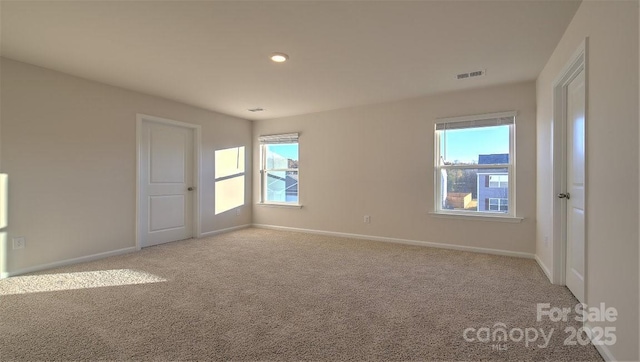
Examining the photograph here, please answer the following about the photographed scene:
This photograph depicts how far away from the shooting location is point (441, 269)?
3377 mm

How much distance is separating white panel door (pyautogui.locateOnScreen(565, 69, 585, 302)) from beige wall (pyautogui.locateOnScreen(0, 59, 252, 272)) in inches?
200

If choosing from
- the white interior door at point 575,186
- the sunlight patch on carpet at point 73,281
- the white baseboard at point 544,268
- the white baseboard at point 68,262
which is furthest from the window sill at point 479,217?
the white baseboard at point 68,262

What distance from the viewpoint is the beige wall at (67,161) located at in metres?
3.17

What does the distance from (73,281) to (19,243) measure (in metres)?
0.86

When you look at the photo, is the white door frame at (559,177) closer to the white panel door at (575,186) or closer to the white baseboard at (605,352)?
the white panel door at (575,186)

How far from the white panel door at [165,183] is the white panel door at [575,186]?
5139mm

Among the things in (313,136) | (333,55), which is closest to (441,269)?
(333,55)

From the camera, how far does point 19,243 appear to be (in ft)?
10.5

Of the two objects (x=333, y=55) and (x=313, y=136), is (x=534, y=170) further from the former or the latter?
(x=313, y=136)

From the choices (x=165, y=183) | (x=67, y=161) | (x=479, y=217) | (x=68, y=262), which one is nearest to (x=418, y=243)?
(x=479, y=217)

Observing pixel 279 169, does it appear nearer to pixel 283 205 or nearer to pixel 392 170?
pixel 283 205

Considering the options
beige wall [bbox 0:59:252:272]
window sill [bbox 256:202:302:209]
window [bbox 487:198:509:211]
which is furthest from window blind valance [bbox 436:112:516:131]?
beige wall [bbox 0:59:252:272]

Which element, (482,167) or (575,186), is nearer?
(575,186)

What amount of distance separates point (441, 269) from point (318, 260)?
4.78 feet
